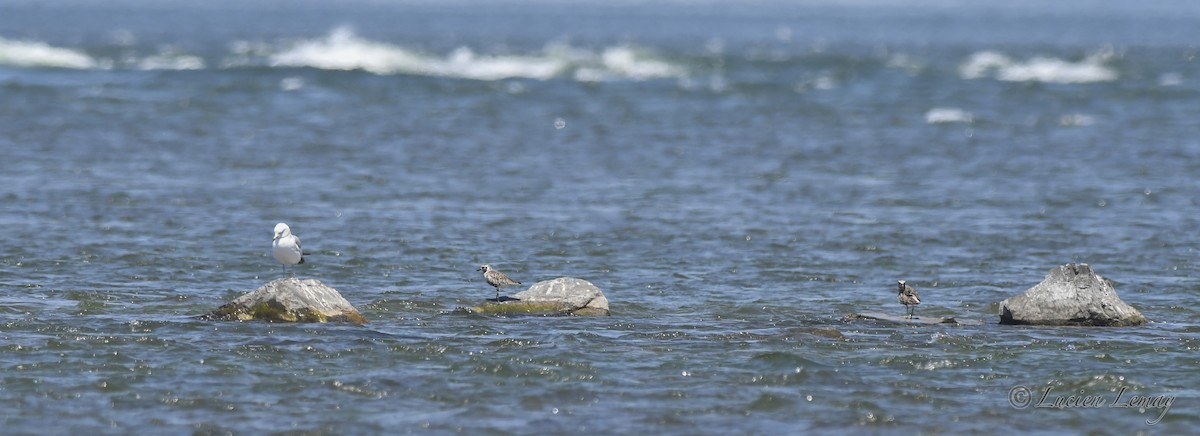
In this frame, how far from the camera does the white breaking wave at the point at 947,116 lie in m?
36.0

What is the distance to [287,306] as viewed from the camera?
13742 millimetres

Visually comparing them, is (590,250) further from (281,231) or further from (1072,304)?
(1072,304)

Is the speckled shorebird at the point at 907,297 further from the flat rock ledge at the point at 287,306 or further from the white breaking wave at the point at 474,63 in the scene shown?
the white breaking wave at the point at 474,63

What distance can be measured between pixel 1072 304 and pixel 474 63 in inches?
1613

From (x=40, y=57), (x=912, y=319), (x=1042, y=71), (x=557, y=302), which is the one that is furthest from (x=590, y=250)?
(x=1042, y=71)

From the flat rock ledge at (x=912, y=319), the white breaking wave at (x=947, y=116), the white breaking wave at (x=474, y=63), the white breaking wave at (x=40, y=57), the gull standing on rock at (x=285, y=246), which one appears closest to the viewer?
the flat rock ledge at (x=912, y=319)

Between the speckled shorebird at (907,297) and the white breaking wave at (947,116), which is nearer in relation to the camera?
the speckled shorebird at (907,297)

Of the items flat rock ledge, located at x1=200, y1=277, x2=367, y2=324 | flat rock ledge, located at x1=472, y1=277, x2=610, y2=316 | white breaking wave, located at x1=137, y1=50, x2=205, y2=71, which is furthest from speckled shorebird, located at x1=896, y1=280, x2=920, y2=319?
white breaking wave, located at x1=137, y1=50, x2=205, y2=71

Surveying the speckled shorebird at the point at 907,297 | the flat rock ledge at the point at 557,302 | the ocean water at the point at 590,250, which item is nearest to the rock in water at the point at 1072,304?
the ocean water at the point at 590,250

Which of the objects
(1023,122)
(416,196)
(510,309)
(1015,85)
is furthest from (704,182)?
(1015,85)

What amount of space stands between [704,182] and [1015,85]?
2459 cm

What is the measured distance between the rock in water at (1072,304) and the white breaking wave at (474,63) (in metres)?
33.8

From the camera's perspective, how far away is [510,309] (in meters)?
14.7

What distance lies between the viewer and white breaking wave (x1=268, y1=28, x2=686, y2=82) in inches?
1951
